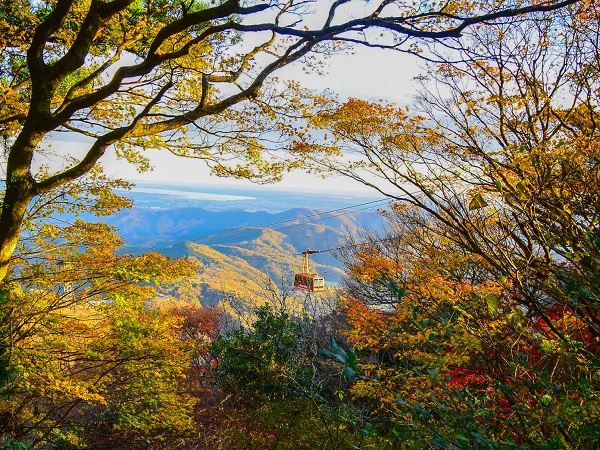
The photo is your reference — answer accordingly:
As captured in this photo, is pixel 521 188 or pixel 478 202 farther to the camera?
pixel 521 188

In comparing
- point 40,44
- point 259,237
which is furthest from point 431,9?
point 259,237

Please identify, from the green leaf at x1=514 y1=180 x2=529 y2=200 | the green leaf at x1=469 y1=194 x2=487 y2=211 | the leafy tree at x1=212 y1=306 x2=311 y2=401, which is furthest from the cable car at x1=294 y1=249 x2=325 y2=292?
the green leaf at x1=469 y1=194 x2=487 y2=211

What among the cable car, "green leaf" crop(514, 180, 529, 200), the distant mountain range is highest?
"green leaf" crop(514, 180, 529, 200)

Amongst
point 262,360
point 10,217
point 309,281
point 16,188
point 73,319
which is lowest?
point 262,360

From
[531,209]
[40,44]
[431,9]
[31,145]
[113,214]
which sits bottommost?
[113,214]

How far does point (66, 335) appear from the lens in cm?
451

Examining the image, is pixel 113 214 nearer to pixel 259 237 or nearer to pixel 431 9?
pixel 431 9

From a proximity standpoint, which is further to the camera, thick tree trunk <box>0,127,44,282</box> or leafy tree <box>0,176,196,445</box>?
leafy tree <box>0,176,196,445</box>

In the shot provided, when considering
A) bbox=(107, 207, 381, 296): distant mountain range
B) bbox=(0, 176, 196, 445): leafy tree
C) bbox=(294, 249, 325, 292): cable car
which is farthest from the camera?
bbox=(107, 207, 381, 296): distant mountain range

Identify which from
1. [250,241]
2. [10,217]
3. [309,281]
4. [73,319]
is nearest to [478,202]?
[10,217]

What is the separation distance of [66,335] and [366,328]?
5.23 m

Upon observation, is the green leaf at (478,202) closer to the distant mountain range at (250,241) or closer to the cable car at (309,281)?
the distant mountain range at (250,241)

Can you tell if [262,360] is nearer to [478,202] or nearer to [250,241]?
[478,202]

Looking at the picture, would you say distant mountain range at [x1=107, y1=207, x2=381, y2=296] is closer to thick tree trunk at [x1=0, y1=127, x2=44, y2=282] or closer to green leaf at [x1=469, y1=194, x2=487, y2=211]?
thick tree trunk at [x1=0, y1=127, x2=44, y2=282]
